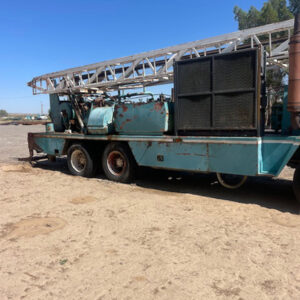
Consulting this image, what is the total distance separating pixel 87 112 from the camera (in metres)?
8.74

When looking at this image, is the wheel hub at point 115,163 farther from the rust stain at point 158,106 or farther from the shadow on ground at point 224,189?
the rust stain at point 158,106

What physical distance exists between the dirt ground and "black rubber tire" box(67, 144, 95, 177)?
58.7 inches

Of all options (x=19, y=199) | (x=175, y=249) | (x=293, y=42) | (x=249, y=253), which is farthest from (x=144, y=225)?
(x=293, y=42)

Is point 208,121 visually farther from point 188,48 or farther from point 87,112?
point 87,112

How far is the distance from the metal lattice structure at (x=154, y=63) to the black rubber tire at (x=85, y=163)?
2.10 m

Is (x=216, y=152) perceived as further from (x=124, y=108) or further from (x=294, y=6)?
(x=294, y=6)

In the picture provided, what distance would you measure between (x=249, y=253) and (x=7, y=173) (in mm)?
8062

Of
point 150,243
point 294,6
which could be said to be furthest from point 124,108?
point 294,6

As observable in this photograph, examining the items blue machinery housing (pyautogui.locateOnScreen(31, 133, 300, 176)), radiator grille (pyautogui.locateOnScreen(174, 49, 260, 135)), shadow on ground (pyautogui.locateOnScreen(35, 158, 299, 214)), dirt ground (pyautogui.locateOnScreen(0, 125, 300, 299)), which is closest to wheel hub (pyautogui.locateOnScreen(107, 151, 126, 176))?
blue machinery housing (pyautogui.locateOnScreen(31, 133, 300, 176))

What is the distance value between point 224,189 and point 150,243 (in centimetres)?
333

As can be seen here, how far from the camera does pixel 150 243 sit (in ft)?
13.0

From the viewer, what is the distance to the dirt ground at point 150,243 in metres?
2.96

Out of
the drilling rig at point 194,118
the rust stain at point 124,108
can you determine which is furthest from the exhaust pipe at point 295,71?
the rust stain at point 124,108

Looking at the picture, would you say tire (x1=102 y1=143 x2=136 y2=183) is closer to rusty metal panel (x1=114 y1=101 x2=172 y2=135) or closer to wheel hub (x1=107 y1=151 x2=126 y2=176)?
wheel hub (x1=107 y1=151 x2=126 y2=176)
